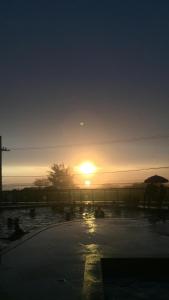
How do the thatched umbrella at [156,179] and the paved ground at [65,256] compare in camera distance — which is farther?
the thatched umbrella at [156,179]

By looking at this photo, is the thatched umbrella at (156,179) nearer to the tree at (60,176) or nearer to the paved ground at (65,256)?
the paved ground at (65,256)

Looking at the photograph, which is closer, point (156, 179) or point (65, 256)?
point (65, 256)

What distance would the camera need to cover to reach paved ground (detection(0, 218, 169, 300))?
6809 millimetres

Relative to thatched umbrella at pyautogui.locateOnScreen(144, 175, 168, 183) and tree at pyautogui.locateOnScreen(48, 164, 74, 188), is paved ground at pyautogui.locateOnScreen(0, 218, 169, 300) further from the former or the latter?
tree at pyautogui.locateOnScreen(48, 164, 74, 188)

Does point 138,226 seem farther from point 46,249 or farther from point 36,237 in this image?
point 46,249

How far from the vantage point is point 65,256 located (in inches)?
388

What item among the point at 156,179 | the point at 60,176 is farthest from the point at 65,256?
the point at 60,176

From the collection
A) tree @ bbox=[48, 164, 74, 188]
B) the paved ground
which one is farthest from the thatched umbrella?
tree @ bbox=[48, 164, 74, 188]

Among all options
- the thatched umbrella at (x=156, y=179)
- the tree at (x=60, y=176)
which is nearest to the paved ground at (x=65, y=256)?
the thatched umbrella at (x=156, y=179)

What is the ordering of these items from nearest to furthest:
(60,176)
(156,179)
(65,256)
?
(65,256) < (156,179) < (60,176)

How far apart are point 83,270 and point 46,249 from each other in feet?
9.66

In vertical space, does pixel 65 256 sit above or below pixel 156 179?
below

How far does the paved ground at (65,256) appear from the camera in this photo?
6809mm

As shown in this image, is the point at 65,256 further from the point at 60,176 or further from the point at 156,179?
the point at 60,176
